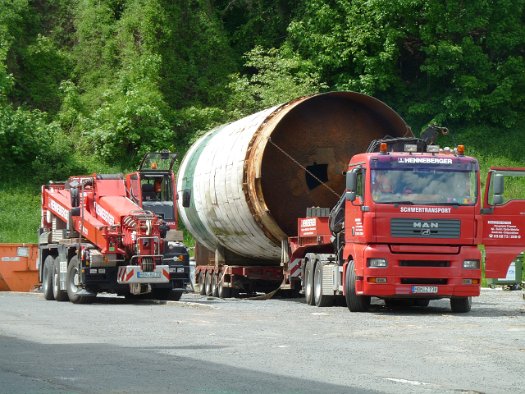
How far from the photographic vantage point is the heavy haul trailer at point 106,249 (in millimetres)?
26547

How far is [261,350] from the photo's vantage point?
15.1 metres

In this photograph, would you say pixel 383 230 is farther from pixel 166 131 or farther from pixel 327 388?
pixel 166 131

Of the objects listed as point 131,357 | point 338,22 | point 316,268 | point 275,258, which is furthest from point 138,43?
point 131,357

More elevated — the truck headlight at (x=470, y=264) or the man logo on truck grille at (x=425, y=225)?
the man logo on truck grille at (x=425, y=225)

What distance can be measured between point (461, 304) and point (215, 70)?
3566 centimetres

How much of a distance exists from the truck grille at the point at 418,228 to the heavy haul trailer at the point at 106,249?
6.01 m

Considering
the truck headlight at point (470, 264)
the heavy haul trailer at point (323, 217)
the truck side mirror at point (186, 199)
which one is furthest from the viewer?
the truck side mirror at point (186, 199)

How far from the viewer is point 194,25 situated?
57906 millimetres

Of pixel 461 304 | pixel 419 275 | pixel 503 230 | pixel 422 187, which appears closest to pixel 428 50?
pixel 503 230

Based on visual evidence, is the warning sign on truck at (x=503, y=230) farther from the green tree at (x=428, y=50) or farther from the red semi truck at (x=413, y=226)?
the green tree at (x=428, y=50)

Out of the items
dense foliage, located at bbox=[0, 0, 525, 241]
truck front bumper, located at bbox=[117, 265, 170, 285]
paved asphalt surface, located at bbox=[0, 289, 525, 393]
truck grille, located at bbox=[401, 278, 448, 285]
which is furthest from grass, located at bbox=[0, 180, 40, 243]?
truck grille, located at bbox=[401, 278, 448, 285]

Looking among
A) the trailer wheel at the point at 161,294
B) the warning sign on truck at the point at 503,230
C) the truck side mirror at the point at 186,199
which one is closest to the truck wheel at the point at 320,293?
the trailer wheel at the point at 161,294

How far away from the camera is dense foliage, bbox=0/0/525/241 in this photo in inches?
2089

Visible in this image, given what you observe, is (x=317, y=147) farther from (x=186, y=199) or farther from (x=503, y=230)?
(x=503, y=230)
